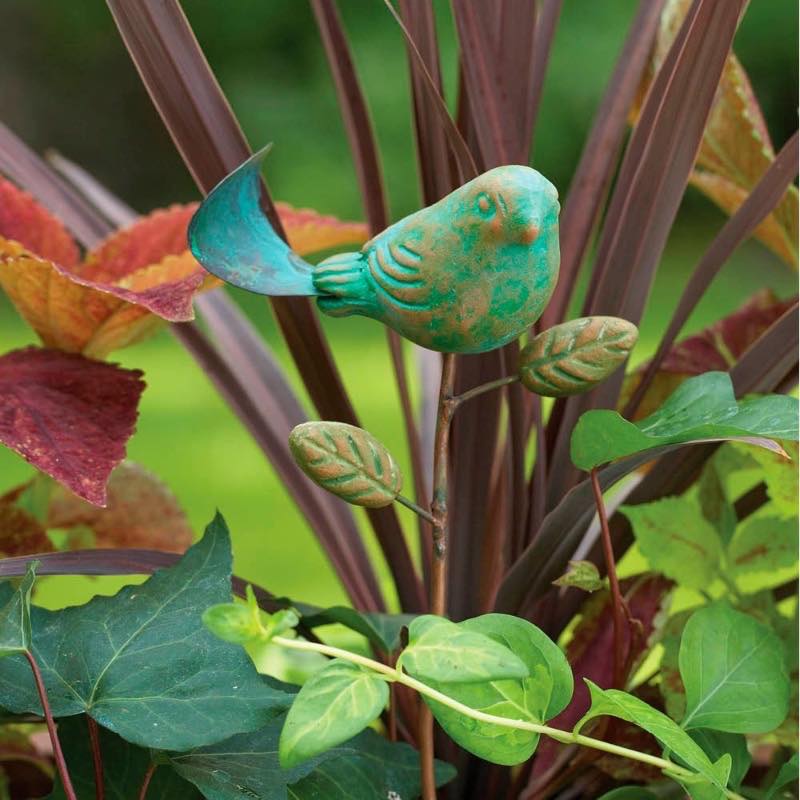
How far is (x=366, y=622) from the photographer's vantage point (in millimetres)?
307

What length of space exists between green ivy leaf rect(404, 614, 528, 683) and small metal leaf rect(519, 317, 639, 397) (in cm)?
7

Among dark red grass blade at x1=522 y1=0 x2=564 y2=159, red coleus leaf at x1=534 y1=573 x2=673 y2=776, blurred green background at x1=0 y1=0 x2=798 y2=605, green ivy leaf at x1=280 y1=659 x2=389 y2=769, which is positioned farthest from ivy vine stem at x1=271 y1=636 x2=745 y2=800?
blurred green background at x1=0 y1=0 x2=798 y2=605

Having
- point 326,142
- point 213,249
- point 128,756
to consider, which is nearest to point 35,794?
point 128,756

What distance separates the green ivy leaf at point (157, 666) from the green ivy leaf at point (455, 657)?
0.05 m

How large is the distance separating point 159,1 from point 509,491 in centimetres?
17

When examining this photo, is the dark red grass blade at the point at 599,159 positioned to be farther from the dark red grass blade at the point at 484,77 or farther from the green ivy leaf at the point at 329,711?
the green ivy leaf at the point at 329,711

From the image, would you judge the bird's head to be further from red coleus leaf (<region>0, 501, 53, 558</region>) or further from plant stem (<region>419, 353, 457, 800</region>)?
red coleus leaf (<region>0, 501, 53, 558</region>)

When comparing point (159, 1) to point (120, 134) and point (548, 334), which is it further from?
point (120, 134)

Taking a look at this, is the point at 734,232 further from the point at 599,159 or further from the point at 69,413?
the point at 69,413

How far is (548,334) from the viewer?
253mm

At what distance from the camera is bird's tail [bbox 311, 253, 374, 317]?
249mm


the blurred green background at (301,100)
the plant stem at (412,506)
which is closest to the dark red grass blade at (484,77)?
the plant stem at (412,506)

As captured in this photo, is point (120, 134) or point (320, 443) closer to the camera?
point (320, 443)

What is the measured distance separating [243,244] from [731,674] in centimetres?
16
